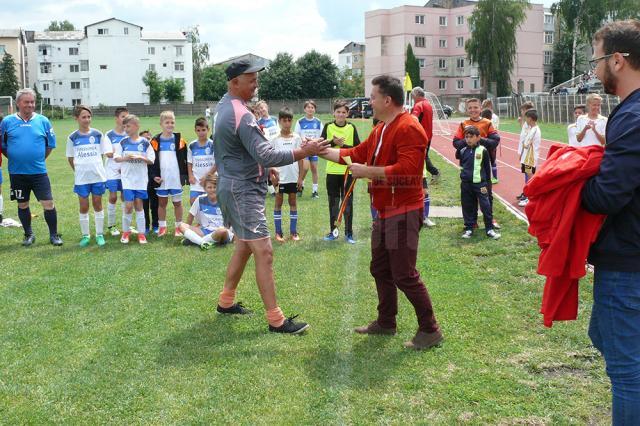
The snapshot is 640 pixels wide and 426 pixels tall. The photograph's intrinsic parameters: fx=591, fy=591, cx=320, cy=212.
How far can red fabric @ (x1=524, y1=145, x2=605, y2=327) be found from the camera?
2840 millimetres

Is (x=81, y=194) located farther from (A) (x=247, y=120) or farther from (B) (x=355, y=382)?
(B) (x=355, y=382)

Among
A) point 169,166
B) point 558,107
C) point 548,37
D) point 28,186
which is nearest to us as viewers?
point 28,186

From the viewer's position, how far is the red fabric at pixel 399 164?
4684 millimetres

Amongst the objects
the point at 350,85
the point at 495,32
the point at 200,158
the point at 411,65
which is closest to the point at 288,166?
the point at 200,158

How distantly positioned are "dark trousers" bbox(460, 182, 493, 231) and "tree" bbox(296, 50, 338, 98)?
237 ft

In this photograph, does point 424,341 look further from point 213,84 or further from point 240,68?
point 213,84

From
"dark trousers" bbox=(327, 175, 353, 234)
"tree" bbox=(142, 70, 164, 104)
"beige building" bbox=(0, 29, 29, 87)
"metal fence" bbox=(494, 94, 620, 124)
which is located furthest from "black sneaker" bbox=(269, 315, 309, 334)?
"beige building" bbox=(0, 29, 29, 87)

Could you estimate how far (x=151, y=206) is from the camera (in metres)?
10.3

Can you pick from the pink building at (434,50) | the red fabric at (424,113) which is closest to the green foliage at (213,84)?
the pink building at (434,50)

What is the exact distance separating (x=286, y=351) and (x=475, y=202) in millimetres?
5360

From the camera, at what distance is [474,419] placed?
385cm

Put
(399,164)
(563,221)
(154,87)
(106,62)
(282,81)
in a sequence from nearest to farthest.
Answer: (563,221)
(399,164)
(282,81)
(154,87)
(106,62)

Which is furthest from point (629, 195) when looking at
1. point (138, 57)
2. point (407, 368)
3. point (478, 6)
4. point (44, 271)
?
point (138, 57)

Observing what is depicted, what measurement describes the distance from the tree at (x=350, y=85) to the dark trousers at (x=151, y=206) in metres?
80.9
